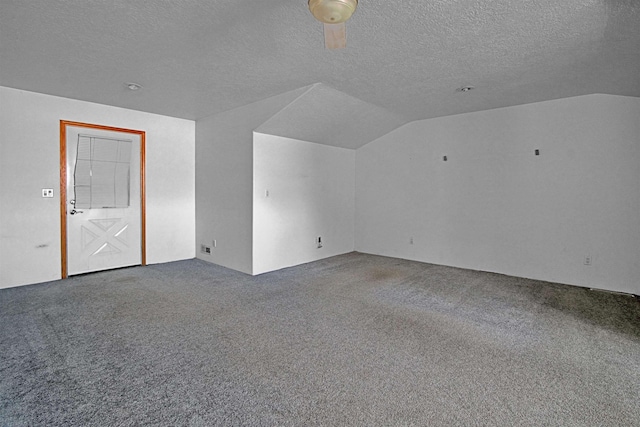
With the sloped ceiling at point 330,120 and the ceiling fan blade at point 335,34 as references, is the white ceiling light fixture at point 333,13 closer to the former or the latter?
the ceiling fan blade at point 335,34

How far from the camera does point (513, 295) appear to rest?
3.86 meters

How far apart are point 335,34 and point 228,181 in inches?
135

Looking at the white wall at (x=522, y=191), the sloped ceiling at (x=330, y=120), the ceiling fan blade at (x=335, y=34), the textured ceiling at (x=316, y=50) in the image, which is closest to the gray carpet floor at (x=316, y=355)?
the white wall at (x=522, y=191)

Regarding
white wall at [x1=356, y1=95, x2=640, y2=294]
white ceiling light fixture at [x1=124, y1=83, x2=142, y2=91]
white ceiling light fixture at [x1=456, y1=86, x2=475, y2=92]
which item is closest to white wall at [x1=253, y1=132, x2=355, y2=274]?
white wall at [x1=356, y1=95, x2=640, y2=294]

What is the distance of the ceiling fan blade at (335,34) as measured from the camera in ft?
6.48

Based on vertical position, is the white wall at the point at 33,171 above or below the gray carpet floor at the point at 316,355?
above

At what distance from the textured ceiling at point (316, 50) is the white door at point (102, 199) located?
748mm

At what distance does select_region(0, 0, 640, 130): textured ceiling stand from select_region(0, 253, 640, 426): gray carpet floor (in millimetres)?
2398

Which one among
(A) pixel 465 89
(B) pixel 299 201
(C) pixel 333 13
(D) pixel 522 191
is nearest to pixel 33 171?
(B) pixel 299 201

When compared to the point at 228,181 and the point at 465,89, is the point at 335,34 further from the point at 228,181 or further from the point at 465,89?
the point at 228,181

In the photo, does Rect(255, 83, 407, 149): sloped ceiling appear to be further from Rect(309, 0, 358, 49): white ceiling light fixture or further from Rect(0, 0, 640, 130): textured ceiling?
Rect(309, 0, 358, 49): white ceiling light fixture

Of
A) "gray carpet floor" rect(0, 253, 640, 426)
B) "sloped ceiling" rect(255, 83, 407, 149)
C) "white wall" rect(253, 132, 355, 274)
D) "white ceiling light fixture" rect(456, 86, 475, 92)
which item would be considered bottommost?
"gray carpet floor" rect(0, 253, 640, 426)

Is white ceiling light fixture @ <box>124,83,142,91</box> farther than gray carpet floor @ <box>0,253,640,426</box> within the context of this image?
Yes

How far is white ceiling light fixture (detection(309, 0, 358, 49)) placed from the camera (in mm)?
1781
